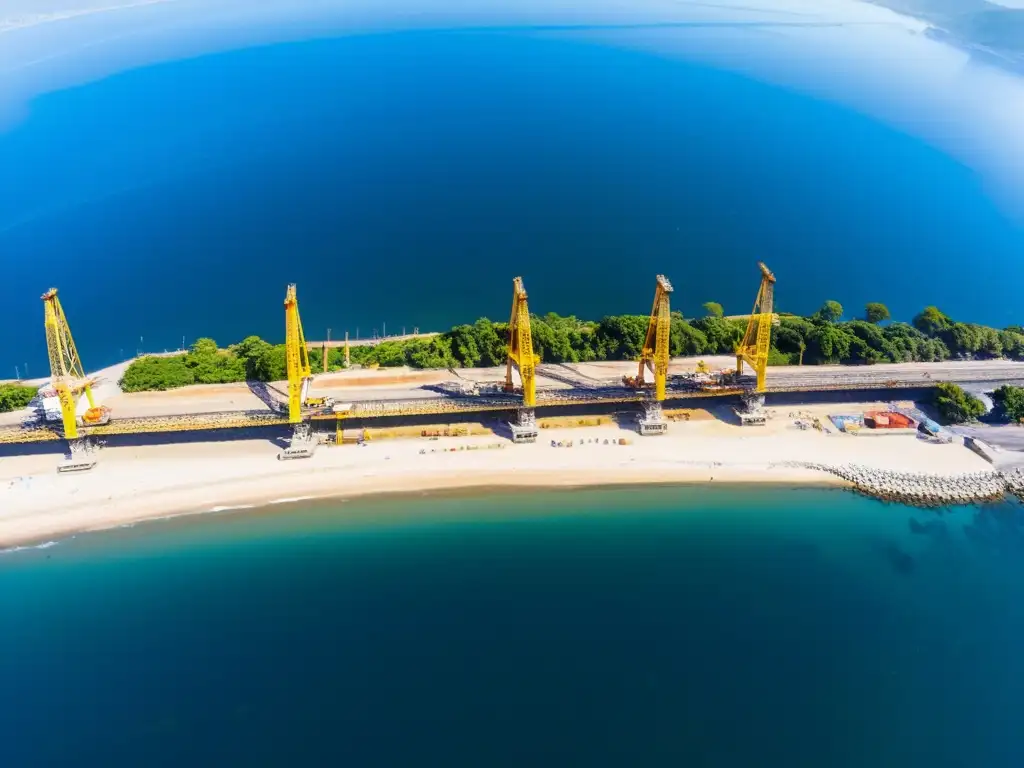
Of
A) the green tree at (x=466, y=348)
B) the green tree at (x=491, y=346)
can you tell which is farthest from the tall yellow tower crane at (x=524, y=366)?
the green tree at (x=466, y=348)

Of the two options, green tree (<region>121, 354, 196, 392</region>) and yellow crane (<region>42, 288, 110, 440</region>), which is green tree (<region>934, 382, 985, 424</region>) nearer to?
green tree (<region>121, 354, 196, 392</region>)

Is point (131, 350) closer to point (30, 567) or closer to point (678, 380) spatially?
point (30, 567)

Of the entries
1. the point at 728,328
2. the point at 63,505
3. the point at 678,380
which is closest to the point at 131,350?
the point at 63,505

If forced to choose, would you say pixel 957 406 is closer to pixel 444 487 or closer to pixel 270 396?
pixel 444 487

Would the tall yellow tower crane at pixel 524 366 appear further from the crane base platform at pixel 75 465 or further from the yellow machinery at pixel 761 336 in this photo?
the crane base platform at pixel 75 465

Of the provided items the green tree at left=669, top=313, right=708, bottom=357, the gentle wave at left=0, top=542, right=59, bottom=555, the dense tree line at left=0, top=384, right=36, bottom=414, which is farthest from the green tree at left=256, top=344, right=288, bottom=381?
the green tree at left=669, top=313, right=708, bottom=357

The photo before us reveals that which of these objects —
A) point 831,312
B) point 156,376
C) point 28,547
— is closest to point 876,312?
point 831,312
